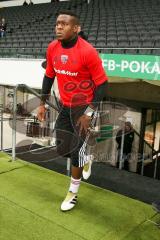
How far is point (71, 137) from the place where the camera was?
239 cm

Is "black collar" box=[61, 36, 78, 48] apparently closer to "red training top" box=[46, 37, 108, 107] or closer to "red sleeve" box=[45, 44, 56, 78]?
"red training top" box=[46, 37, 108, 107]

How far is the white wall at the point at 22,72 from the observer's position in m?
8.05

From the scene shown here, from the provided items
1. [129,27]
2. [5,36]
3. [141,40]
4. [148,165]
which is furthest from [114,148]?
[5,36]

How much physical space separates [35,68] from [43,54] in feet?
2.04

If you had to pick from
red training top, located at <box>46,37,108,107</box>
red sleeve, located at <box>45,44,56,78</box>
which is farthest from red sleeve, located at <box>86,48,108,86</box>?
red sleeve, located at <box>45,44,56,78</box>

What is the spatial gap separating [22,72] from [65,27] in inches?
263

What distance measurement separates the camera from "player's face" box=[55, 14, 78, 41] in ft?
7.00

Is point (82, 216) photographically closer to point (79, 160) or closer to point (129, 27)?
point (79, 160)

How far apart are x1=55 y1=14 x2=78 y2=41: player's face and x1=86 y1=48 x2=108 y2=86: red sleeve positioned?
20 centimetres

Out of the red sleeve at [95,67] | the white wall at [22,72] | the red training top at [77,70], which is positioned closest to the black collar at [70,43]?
the red training top at [77,70]

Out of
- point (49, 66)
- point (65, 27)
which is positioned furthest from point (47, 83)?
point (65, 27)

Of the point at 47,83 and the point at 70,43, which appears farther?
the point at 47,83

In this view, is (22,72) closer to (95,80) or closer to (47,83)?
(47,83)

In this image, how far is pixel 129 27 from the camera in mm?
9258
